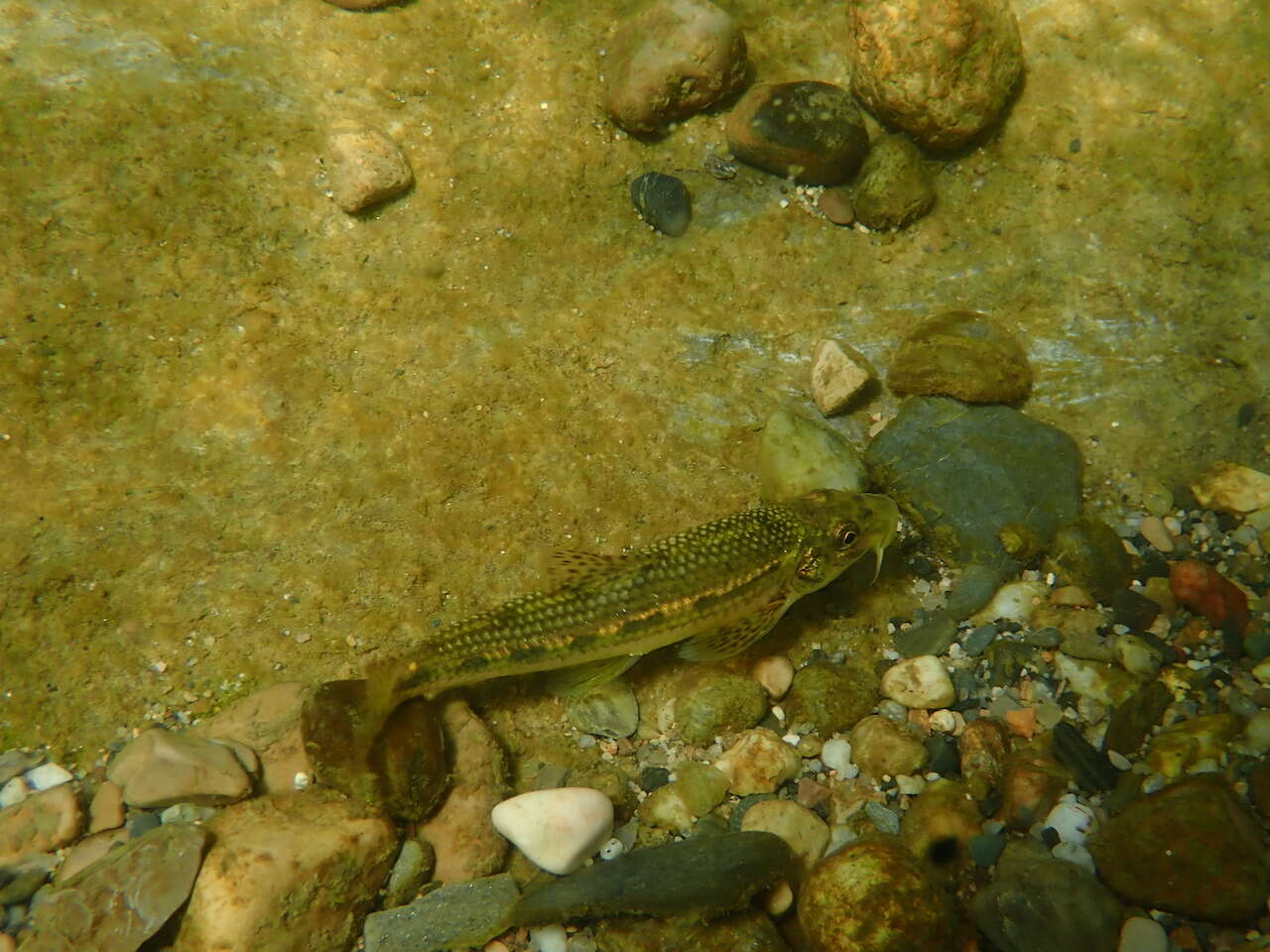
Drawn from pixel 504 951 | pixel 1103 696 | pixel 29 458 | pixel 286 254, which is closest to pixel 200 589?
pixel 29 458

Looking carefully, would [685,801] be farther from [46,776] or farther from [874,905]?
[46,776]

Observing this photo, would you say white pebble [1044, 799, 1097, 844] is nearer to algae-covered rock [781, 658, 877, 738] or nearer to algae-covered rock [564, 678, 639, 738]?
algae-covered rock [781, 658, 877, 738]

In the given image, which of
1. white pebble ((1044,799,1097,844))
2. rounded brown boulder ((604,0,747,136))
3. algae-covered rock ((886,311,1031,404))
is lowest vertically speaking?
white pebble ((1044,799,1097,844))

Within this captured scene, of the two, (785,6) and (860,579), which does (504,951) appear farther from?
(785,6)

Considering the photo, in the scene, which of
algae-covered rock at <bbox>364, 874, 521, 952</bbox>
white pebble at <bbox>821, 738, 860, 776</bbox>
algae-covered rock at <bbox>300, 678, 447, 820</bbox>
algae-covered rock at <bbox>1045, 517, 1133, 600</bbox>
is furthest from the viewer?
algae-covered rock at <bbox>1045, 517, 1133, 600</bbox>

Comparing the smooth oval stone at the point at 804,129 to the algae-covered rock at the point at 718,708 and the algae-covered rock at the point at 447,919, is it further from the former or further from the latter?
the algae-covered rock at the point at 447,919

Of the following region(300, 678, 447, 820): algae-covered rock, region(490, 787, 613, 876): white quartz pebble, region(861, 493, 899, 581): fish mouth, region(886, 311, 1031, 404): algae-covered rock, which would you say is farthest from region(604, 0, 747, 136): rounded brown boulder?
region(490, 787, 613, 876): white quartz pebble

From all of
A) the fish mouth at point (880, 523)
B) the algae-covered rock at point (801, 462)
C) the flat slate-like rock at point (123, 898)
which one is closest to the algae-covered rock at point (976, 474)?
the algae-covered rock at point (801, 462)

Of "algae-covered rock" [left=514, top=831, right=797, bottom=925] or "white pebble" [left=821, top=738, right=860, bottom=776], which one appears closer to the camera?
"algae-covered rock" [left=514, top=831, right=797, bottom=925]
